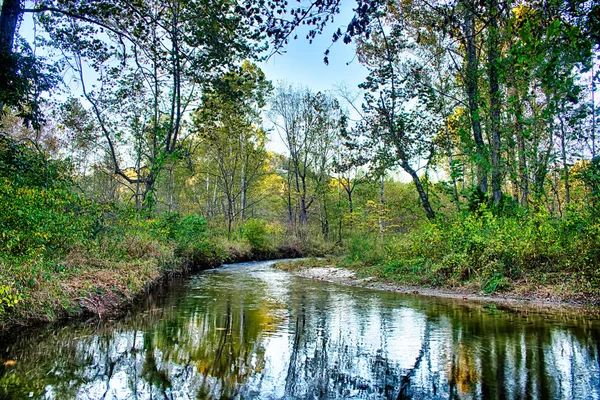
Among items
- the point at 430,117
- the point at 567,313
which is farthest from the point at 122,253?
the point at 430,117

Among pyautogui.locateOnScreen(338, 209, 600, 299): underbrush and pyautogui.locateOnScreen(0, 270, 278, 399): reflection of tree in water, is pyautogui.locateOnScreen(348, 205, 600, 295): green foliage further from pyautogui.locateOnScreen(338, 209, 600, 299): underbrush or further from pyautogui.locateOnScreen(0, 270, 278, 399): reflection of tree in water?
pyautogui.locateOnScreen(0, 270, 278, 399): reflection of tree in water

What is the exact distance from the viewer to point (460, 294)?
32.4 feet

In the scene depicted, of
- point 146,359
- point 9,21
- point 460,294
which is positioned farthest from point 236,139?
→ point 146,359

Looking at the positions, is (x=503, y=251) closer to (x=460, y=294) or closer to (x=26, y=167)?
(x=460, y=294)

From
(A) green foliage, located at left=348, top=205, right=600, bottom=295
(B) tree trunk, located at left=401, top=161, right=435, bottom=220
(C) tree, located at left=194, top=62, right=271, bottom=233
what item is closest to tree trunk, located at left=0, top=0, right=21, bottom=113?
(C) tree, located at left=194, top=62, right=271, bottom=233

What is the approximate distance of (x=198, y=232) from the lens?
17438 mm

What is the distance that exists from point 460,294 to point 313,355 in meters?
6.31

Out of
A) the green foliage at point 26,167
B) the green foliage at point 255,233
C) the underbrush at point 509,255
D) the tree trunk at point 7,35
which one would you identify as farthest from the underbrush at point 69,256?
the green foliage at point 255,233

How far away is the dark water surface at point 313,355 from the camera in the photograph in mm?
3818

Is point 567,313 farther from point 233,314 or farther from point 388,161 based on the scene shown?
point 388,161

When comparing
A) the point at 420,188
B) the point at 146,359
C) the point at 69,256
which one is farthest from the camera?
the point at 420,188

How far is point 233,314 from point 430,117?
12.4 m

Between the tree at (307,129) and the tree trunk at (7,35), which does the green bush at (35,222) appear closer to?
the tree trunk at (7,35)

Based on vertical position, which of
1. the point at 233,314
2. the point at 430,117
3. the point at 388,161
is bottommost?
the point at 233,314
